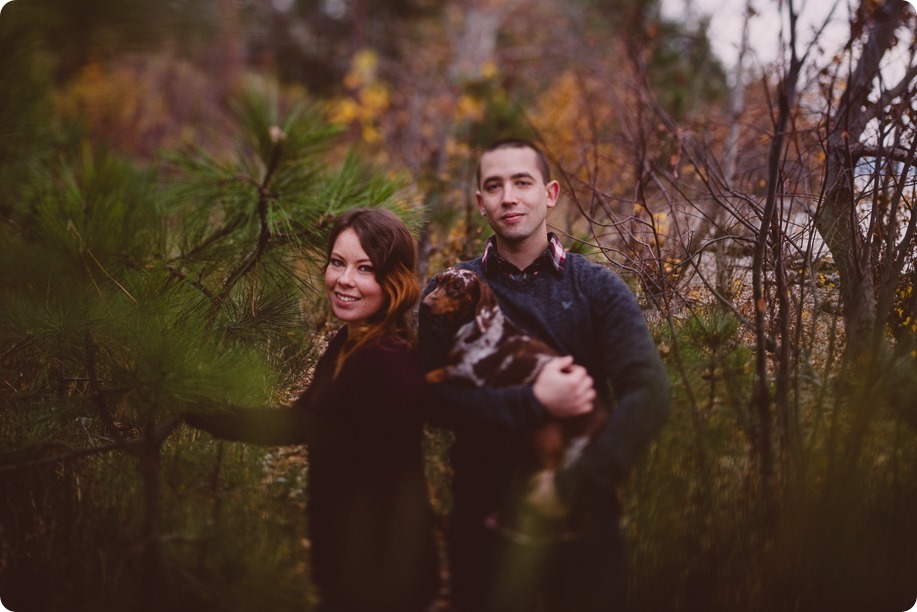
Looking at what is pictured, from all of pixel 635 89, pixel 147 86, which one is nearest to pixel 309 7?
pixel 147 86

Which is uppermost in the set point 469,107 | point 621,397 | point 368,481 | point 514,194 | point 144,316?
point 469,107

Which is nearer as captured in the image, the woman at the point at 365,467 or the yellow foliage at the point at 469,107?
the woman at the point at 365,467

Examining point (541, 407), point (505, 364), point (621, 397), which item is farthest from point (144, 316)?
point (621, 397)

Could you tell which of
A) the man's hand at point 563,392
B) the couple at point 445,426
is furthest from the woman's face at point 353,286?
the man's hand at point 563,392

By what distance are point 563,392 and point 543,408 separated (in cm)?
6

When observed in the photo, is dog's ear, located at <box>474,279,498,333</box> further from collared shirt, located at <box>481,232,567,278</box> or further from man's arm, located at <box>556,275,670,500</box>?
man's arm, located at <box>556,275,670,500</box>

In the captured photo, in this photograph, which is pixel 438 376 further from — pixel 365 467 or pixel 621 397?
pixel 621 397

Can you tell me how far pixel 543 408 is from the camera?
4.66 ft

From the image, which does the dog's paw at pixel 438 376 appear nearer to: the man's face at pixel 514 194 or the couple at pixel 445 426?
the couple at pixel 445 426

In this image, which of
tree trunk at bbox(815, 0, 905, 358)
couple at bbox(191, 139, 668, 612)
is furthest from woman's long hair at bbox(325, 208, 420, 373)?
tree trunk at bbox(815, 0, 905, 358)

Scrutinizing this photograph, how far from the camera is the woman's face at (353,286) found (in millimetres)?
1689

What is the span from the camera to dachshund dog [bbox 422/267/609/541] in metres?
1.43

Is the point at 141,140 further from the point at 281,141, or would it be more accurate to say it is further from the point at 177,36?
the point at 177,36

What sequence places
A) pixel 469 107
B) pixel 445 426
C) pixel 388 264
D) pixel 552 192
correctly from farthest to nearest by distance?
pixel 469 107 → pixel 552 192 → pixel 388 264 → pixel 445 426
